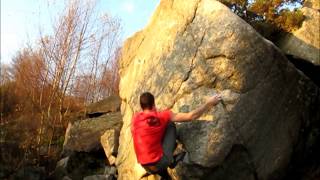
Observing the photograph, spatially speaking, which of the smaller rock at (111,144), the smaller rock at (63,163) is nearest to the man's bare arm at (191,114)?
the smaller rock at (111,144)

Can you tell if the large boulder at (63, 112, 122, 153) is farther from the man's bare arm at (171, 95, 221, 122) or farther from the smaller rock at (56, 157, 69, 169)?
the man's bare arm at (171, 95, 221, 122)

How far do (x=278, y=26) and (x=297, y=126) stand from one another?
2.39 metres

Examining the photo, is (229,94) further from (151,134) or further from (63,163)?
(63,163)

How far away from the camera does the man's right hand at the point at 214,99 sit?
721cm

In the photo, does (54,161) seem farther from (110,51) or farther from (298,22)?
(110,51)

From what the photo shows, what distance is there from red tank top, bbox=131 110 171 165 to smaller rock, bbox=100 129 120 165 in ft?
8.33

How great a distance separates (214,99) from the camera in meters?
7.25

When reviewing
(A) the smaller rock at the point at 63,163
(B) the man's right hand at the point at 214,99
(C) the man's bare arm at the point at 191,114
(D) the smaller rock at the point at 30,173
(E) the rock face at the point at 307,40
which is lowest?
(D) the smaller rock at the point at 30,173

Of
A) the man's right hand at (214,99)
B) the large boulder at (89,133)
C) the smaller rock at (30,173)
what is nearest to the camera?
the man's right hand at (214,99)

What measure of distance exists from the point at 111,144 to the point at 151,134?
2772mm

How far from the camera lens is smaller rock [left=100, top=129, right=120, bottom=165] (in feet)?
31.0

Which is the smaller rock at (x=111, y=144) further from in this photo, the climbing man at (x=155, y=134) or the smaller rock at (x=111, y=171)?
the climbing man at (x=155, y=134)

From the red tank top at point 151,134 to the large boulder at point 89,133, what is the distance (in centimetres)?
382

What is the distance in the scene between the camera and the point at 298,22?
9.05m
